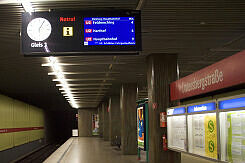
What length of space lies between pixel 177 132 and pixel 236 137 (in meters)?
3.09

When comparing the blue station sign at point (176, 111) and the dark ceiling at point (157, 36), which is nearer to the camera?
the dark ceiling at point (157, 36)

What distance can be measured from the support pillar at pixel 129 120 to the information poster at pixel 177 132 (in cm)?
794

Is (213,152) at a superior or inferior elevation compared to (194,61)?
inferior

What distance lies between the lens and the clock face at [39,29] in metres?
5.96

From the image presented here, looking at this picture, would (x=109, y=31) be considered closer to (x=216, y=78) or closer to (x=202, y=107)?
(x=202, y=107)

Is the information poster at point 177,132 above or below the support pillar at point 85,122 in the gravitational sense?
above

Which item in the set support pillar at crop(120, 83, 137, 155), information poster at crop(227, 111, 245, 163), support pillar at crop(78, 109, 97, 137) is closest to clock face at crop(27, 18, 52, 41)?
information poster at crop(227, 111, 245, 163)

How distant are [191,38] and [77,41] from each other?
390cm

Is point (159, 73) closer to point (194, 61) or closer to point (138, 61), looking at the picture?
point (138, 61)

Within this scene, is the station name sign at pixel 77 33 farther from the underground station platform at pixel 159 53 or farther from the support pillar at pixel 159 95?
the support pillar at pixel 159 95

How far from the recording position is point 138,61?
39.5 ft

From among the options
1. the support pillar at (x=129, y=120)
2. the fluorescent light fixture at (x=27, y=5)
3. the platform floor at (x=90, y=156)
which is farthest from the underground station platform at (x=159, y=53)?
the support pillar at (x=129, y=120)

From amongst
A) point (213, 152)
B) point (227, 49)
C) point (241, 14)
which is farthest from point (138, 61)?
point (213, 152)

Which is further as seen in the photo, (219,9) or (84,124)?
(84,124)
